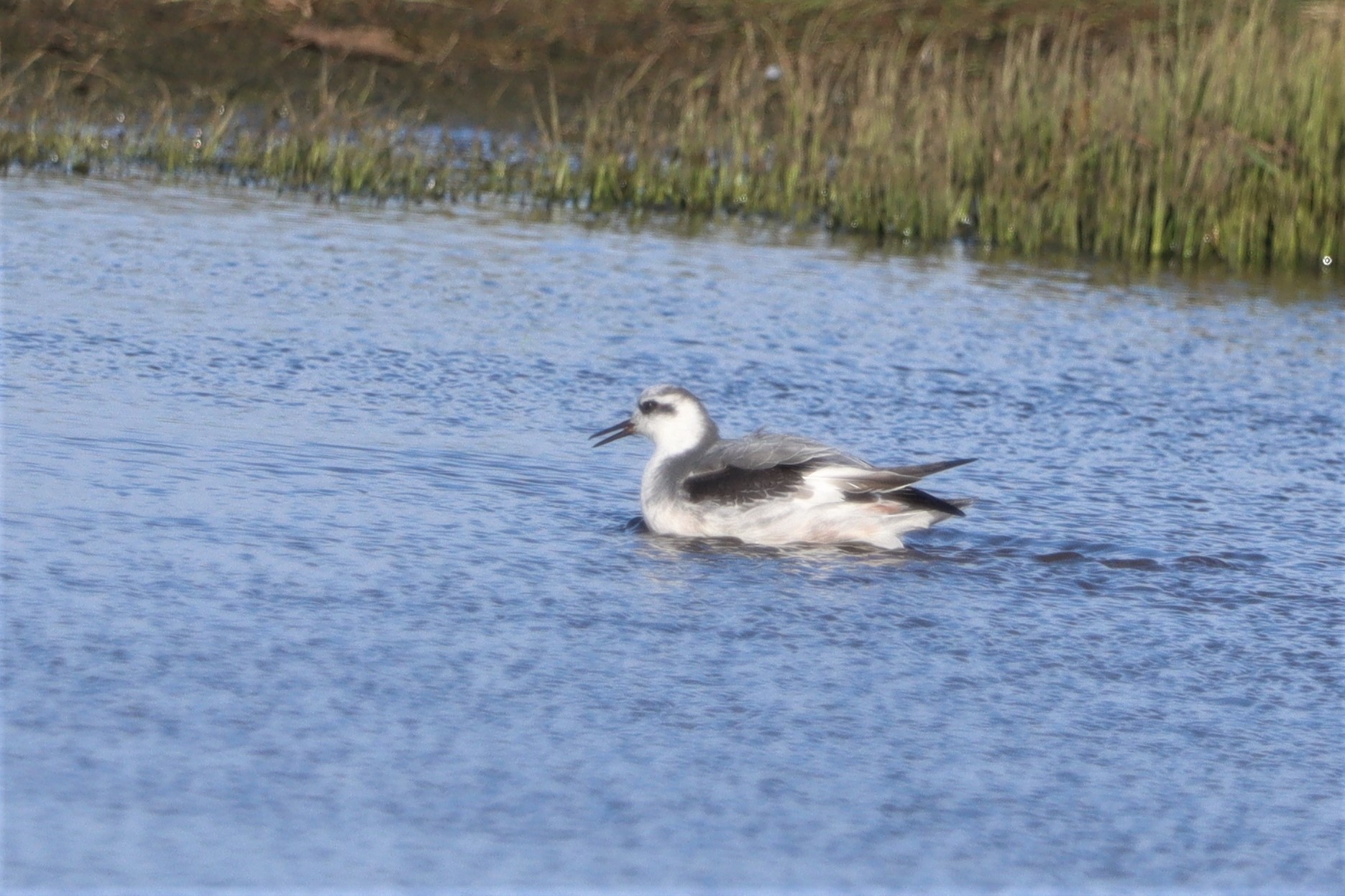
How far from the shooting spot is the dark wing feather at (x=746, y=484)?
6719 mm

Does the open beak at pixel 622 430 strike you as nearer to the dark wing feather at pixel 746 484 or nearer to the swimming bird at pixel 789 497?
the swimming bird at pixel 789 497

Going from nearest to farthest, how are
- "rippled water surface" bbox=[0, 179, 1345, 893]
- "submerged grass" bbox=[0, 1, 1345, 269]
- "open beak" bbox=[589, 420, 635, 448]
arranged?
"rippled water surface" bbox=[0, 179, 1345, 893] → "open beak" bbox=[589, 420, 635, 448] → "submerged grass" bbox=[0, 1, 1345, 269]

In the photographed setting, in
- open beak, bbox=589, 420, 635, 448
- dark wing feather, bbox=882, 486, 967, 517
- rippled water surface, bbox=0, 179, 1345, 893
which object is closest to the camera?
rippled water surface, bbox=0, 179, 1345, 893

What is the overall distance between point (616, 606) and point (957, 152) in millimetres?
8985

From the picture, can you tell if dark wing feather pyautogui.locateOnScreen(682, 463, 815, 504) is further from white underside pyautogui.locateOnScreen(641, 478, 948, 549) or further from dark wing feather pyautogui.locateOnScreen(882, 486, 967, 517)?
dark wing feather pyautogui.locateOnScreen(882, 486, 967, 517)

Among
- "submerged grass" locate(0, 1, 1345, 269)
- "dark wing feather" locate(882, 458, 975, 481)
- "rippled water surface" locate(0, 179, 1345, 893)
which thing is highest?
"submerged grass" locate(0, 1, 1345, 269)

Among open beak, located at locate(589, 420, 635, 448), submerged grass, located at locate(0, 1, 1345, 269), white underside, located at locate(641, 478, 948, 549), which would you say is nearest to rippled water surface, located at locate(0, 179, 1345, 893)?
white underside, located at locate(641, 478, 948, 549)

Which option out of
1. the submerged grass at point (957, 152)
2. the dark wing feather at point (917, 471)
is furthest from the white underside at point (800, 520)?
the submerged grass at point (957, 152)

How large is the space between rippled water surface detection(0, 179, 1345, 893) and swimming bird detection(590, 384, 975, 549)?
0.34 feet

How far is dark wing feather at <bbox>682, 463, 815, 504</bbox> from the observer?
6.72m

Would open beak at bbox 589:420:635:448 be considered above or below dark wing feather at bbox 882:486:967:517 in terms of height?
above

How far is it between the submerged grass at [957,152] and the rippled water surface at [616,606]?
2614 millimetres

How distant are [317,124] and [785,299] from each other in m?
5.43

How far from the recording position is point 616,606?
580 cm
